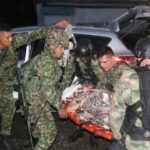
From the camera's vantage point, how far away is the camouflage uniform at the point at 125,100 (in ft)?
12.4

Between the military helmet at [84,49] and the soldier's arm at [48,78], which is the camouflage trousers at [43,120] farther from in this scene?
the military helmet at [84,49]

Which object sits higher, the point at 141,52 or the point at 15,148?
the point at 141,52

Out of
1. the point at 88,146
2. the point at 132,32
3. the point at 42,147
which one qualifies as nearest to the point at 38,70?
the point at 42,147

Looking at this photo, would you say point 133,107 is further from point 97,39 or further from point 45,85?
point 97,39

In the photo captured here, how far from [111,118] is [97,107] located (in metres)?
1.83

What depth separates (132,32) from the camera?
7758 millimetres

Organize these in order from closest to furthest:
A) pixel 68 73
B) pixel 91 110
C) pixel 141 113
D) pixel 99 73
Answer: pixel 141 113, pixel 91 110, pixel 99 73, pixel 68 73

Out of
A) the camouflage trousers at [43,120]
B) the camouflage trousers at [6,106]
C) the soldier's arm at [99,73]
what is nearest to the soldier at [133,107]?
the camouflage trousers at [43,120]

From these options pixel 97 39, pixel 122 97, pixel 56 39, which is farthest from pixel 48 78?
pixel 97 39

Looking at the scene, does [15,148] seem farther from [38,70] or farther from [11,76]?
[38,70]

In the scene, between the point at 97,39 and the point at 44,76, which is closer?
the point at 44,76

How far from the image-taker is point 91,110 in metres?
5.89

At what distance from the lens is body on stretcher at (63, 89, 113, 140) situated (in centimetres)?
577

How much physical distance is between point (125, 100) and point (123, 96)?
1.8 inches
